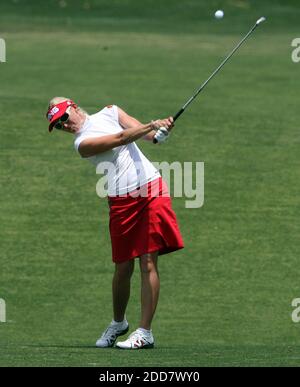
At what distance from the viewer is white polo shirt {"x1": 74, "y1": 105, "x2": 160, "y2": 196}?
30.8 feet

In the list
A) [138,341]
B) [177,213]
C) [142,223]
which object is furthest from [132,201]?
[177,213]

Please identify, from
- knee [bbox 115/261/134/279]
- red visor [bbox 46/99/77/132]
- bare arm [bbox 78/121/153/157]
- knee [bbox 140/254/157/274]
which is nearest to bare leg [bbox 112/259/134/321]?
knee [bbox 115/261/134/279]

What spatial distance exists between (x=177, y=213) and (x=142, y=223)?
5.50 m

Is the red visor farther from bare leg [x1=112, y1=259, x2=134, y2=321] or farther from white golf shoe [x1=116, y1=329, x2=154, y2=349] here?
white golf shoe [x1=116, y1=329, x2=154, y2=349]

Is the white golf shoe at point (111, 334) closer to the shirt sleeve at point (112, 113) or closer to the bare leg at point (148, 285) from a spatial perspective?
the bare leg at point (148, 285)

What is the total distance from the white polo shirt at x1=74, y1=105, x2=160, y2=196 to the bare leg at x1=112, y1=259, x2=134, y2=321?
1.71 ft

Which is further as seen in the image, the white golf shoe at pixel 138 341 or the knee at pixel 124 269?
the knee at pixel 124 269

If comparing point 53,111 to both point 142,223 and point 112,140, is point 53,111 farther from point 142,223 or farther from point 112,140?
point 142,223

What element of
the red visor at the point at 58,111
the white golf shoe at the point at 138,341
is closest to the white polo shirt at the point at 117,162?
the red visor at the point at 58,111

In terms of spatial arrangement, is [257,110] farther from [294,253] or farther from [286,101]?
[294,253]

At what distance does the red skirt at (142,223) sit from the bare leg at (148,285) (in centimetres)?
6

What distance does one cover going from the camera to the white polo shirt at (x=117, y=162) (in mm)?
9391
